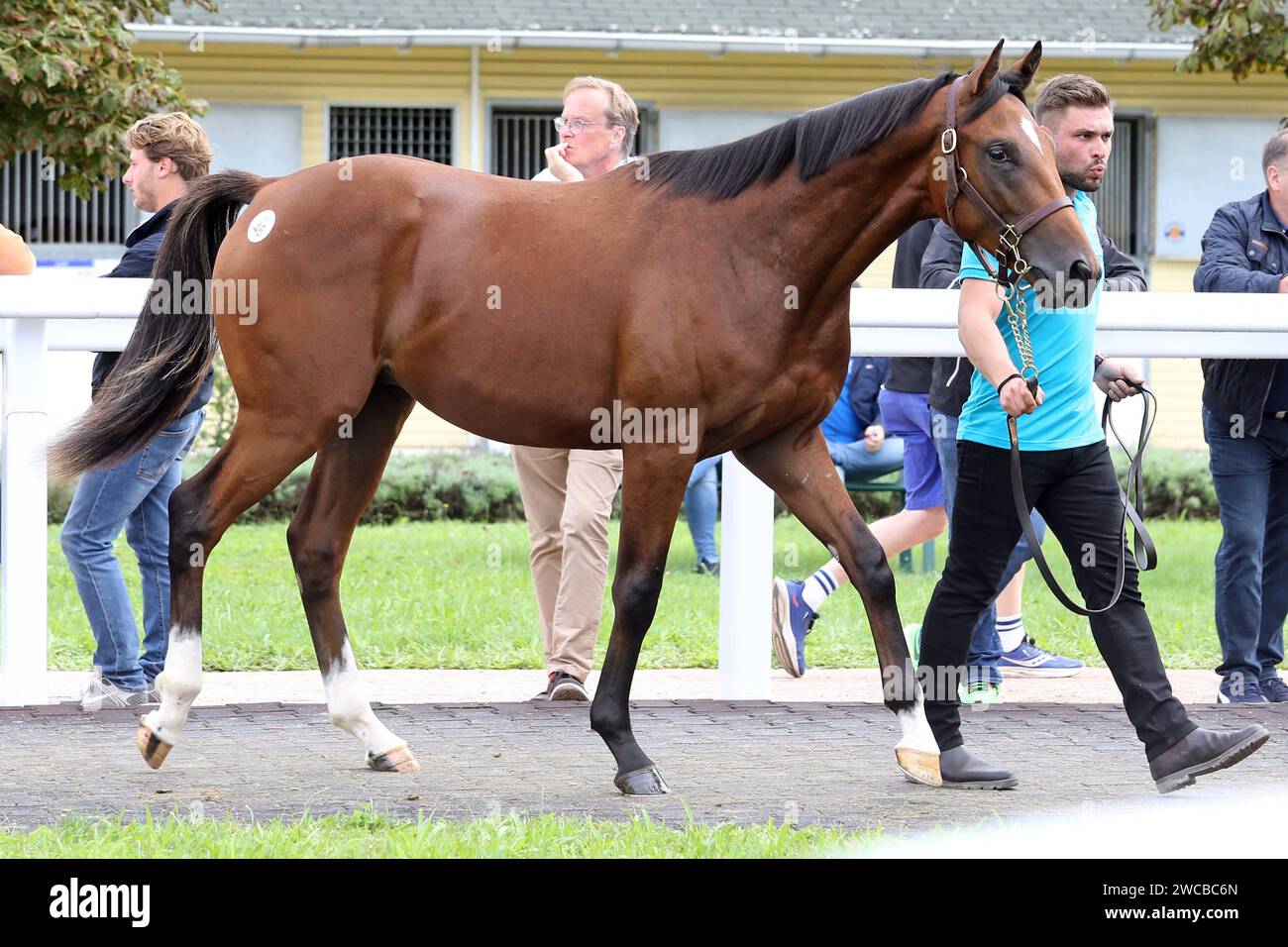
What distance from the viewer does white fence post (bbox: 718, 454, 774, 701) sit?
6.80 meters

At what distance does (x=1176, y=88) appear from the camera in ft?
60.0

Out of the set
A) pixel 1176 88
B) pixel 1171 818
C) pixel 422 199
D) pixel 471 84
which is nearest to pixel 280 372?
pixel 422 199

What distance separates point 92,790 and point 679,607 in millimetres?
4836

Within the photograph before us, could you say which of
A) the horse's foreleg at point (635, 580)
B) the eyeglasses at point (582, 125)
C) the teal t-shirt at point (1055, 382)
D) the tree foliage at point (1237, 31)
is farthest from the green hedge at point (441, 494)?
the horse's foreleg at point (635, 580)

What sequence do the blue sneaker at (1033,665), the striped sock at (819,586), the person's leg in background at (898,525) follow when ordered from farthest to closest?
the blue sneaker at (1033,665) < the striped sock at (819,586) < the person's leg in background at (898,525)

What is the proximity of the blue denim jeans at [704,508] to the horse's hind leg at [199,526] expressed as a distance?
582 cm

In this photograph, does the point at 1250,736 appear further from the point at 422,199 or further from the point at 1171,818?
the point at 422,199

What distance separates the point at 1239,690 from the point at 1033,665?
1.17m

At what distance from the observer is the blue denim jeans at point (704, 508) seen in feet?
36.7

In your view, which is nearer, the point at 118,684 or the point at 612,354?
the point at 612,354

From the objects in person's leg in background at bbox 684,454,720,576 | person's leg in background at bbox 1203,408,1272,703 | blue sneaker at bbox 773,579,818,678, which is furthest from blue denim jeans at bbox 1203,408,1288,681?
person's leg in background at bbox 684,454,720,576

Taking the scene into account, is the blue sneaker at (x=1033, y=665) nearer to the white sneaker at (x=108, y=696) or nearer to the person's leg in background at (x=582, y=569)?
the person's leg in background at (x=582, y=569)

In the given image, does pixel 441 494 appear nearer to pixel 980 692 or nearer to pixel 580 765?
pixel 980 692

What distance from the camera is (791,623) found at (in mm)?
7348
